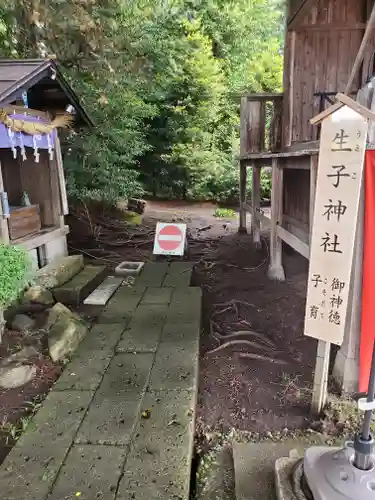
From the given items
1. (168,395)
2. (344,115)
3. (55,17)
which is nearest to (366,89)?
(344,115)

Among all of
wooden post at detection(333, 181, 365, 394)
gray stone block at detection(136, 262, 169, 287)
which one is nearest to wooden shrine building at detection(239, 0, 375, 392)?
gray stone block at detection(136, 262, 169, 287)

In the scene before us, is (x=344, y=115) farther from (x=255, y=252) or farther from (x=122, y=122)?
(x=122, y=122)

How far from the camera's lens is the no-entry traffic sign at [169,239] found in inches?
331

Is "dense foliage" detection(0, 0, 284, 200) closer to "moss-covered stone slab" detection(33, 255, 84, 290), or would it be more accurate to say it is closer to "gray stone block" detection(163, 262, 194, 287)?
"moss-covered stone slab" detection(33, 255, 84, 290)

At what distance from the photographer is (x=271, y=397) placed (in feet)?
12.9

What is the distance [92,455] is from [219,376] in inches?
69.2

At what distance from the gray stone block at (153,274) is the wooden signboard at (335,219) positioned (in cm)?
381

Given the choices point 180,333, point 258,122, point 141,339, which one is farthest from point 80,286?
point 258,122

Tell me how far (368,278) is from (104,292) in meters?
4.19

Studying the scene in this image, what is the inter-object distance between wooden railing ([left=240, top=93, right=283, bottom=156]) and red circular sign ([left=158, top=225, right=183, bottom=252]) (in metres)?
2.53

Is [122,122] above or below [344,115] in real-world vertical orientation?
above

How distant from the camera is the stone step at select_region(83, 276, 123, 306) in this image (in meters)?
6.14

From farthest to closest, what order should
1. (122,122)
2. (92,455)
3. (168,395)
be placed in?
(122,122) < (168,395) < (92,455)

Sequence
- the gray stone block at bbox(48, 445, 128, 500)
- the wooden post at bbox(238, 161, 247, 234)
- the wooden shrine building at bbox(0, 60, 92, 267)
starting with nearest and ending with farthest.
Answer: the gray stone block at bbox(48, 445, 128, 500), the wooden shrine building at bbox(0, 60, 92, 267), the wooden post at bbox(238, 161, 247, 234)
